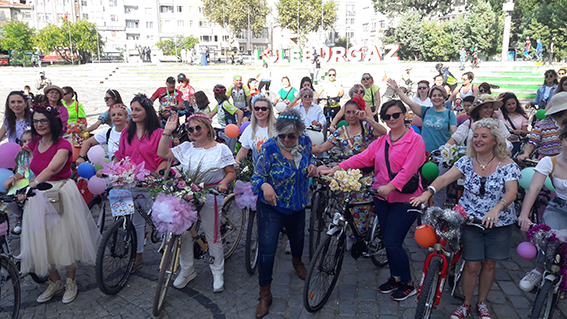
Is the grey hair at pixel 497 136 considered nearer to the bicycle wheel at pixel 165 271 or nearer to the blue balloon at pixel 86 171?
the bicycle wheel at pixel 165 271

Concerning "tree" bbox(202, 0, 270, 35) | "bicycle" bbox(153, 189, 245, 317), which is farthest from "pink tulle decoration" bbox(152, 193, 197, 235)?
"tree" bbox(202, 0, 270, 35)

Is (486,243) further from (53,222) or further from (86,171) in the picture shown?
(86,171)

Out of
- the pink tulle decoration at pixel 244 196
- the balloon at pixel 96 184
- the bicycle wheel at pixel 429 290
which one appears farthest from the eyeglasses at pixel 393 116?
the balloon at pixel 96 184

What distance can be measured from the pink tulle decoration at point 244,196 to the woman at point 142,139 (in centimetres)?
88

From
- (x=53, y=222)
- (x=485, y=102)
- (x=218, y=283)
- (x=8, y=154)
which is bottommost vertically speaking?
(x=218, y=283)

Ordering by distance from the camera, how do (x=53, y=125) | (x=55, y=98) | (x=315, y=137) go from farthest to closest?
1. (x=55, y=98)
2. (x=315, y=137)
3. (x=53, y=125)

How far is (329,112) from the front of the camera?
10172 mm

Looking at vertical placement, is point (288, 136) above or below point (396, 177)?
above

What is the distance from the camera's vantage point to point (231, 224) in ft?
17.1

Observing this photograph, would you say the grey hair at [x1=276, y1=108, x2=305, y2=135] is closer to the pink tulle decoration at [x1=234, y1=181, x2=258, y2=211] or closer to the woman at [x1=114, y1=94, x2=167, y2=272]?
the pink tulle decoration at [x1=234, y1=181, x2=258, y2=211]

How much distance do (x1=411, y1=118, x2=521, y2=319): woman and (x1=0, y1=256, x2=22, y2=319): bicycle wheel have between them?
3582 mm

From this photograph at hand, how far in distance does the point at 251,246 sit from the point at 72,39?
6276cm

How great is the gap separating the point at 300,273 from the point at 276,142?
1642mm

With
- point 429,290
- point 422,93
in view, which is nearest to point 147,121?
point 429,290
